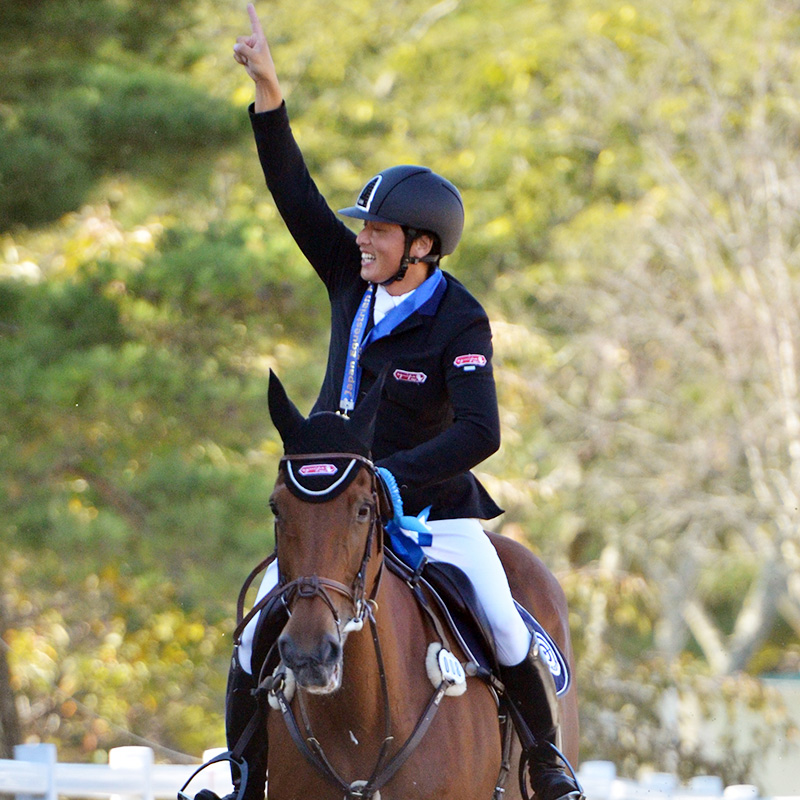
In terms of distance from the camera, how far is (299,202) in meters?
4.90

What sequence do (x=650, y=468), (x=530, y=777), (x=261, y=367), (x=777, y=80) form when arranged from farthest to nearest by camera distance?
1. (x=650, y=468)
2. (x=777, y=80)
3. (x=261, y=367)
4. (x=530, y=777)

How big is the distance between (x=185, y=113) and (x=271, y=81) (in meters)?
6.18

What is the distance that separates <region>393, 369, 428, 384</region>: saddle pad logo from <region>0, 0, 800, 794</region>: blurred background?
588 centimetres

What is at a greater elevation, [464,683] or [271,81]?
[271,81]

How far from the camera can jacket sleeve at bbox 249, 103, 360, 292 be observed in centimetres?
484

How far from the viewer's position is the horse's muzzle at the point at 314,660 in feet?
11.4

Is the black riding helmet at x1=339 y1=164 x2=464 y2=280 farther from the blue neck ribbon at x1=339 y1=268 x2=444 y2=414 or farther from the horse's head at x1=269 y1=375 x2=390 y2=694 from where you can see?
the horse's head at x1=269 y1=375 x2=390 y2=694

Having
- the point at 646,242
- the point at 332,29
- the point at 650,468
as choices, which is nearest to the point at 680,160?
the point at 646,242

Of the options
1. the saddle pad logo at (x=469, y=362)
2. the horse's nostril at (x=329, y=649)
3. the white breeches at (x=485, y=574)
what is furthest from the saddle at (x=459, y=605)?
the horse's nostril at (x=329, y=649)

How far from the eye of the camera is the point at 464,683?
430cm

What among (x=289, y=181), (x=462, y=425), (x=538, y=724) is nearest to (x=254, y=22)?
(x=289, y=181)

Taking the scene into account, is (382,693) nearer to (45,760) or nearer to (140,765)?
(45,760)

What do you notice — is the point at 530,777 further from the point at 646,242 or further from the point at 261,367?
the point at 646,242

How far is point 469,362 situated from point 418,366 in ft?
0.55
